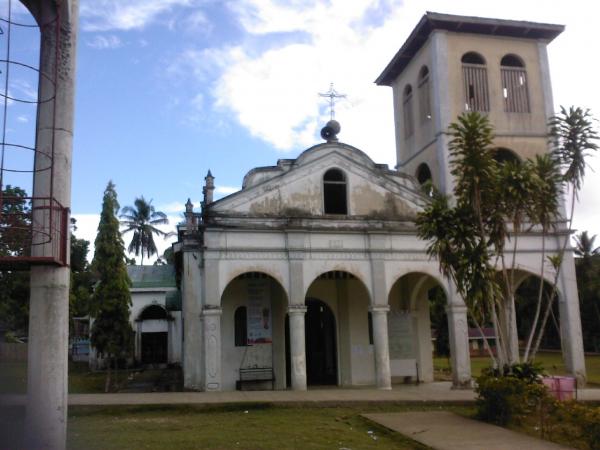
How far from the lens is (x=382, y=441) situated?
11.7 meters

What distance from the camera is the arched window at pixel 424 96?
24875mm

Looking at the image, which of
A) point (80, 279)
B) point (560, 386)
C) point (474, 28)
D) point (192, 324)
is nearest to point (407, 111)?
point (474, 28)

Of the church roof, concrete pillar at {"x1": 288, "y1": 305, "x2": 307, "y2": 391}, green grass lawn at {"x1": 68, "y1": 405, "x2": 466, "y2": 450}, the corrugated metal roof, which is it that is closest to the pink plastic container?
green grass lawn at {"x1": 68, "y1": 405, "x2": 466, "y2": 450}

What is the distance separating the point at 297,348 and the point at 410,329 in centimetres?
575

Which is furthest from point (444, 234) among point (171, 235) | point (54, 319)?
point (171, 235)

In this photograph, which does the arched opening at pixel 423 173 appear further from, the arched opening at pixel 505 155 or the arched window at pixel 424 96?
the arched opening at pixel 505 155

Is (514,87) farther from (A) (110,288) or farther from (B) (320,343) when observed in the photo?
(A) (110,288)

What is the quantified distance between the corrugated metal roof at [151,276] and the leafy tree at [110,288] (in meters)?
16.9

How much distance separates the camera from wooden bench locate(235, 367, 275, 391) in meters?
20.6

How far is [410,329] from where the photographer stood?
23.2 metres

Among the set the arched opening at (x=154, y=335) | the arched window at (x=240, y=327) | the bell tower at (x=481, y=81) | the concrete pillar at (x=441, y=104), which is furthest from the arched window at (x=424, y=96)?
the arched opening at (x=154, y=335)

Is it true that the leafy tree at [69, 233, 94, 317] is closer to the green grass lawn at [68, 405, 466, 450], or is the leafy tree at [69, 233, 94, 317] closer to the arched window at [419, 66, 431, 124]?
the arched window at [419, 66, 431, 124]

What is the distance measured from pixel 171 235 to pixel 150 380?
31.2m

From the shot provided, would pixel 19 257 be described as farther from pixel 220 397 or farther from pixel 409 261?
pixel 409 261
